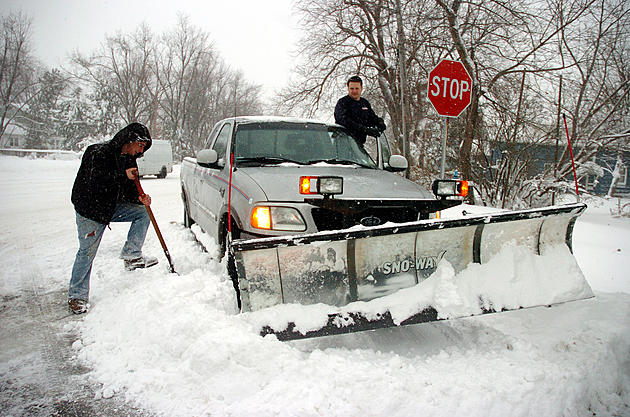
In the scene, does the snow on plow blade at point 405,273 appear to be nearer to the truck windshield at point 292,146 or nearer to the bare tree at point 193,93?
the truck windshield at point 292,146

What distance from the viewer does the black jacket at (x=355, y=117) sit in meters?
5.26

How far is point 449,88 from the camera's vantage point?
23.2 feet

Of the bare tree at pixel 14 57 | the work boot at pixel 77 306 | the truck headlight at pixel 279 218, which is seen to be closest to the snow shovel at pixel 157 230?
the work boot at pixel 77 306

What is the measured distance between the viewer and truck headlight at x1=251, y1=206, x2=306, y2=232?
328cm

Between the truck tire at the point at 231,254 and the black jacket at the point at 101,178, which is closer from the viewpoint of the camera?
the truck tire at the point at 231,254

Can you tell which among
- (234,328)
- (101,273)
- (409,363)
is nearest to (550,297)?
(409,363)

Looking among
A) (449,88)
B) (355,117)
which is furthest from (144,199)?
(449,88)

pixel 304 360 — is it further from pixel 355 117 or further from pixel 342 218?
pixel 355 117

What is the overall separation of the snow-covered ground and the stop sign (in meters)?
3.95

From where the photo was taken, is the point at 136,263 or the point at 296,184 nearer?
the point at 296,184

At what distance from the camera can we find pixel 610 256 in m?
5.37

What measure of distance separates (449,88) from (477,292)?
506 cm

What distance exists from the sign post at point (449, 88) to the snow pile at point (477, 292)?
403cm

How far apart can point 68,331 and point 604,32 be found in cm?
1402
